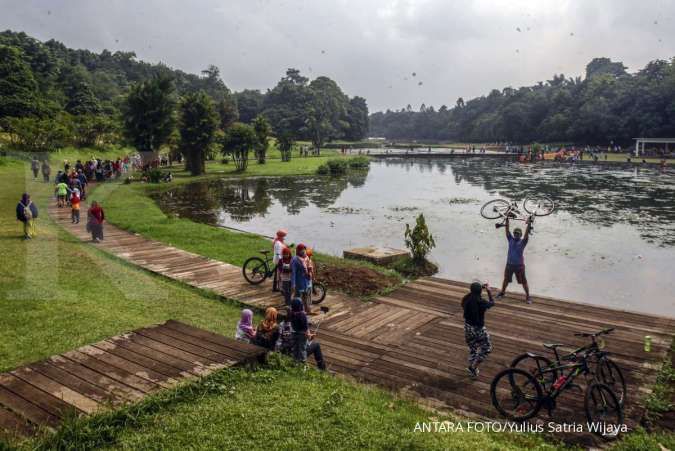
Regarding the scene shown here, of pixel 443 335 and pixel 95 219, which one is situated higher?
pixel 95 219

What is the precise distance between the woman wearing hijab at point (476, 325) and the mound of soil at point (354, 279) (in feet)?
17.0

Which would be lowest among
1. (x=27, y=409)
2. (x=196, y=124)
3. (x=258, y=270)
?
(x=258, y=270)

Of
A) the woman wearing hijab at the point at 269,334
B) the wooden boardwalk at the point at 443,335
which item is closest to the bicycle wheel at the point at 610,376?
the wooden boardwalk at the point at 443,335

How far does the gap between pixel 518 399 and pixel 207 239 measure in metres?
16.0

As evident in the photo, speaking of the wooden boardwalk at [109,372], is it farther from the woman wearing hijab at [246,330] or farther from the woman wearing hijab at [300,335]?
the woman wearing hijab at [300,335]

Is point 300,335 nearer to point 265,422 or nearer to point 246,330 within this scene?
point 246,330

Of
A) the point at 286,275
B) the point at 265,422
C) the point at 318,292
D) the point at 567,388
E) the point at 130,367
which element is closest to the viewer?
the point at 265,422

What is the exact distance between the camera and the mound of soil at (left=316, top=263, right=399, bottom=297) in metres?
13.9

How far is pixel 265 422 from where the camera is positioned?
622cm

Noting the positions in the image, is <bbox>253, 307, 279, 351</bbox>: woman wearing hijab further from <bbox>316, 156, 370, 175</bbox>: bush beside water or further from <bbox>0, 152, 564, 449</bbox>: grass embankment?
<bbox>316, 156, 370, 175</bbox>: bush beside water

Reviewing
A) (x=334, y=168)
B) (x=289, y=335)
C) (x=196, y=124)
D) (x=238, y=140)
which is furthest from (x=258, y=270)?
(x=334, y=168)

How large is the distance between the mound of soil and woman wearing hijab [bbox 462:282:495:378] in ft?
17.0

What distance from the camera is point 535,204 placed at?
35469mm

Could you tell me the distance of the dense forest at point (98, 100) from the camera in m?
51.9
